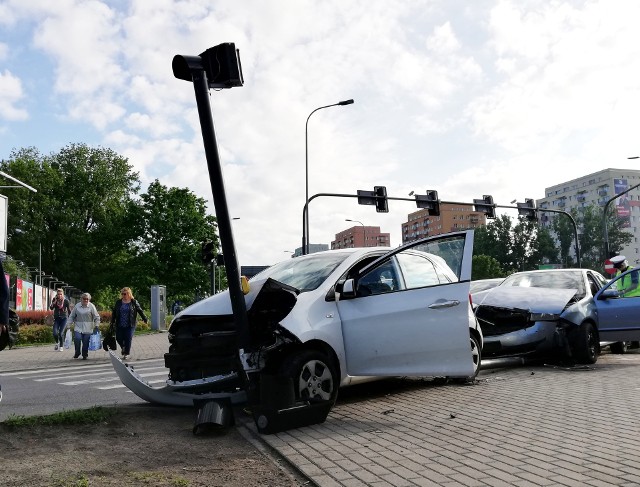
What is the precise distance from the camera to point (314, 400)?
20.0ft

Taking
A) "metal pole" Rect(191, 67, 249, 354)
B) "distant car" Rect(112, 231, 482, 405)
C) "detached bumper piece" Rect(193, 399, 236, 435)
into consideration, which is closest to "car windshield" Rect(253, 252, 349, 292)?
"distant car" Rect(112, 231, 482, 405)

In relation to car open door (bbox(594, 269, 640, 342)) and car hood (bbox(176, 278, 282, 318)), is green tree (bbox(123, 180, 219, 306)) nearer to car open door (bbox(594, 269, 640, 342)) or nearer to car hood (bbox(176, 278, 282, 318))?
car open door (bbox(594, 269, 640, 342))

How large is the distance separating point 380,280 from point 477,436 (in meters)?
2.15

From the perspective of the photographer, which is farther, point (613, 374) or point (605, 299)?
point (605, 299)

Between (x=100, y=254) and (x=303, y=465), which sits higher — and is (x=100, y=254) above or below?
above

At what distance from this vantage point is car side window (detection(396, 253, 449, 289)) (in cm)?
703

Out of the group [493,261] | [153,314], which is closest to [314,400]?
[153,314]

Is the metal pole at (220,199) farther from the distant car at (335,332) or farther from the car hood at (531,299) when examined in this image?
the car hood at (531,299)

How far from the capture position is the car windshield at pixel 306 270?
7.13 meters

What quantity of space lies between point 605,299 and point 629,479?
23.7 feet

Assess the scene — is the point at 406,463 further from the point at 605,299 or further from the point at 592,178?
the point at 592,178

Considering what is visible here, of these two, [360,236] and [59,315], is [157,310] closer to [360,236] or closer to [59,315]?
[59,315]

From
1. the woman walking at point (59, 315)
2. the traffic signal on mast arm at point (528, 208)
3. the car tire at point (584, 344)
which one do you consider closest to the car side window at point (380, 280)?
the car tire at point (584, 344)

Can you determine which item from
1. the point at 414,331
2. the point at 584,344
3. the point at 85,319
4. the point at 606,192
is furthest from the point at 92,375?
the point at 606,192
